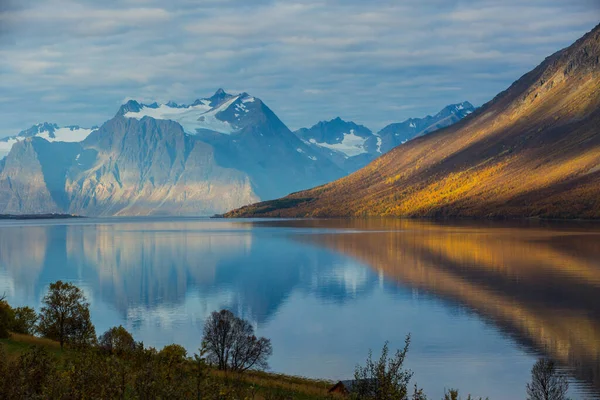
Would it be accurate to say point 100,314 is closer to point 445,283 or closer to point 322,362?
point 322,362

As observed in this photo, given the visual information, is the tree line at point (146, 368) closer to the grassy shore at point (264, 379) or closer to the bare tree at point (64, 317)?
the bare tree at point (64, 317)

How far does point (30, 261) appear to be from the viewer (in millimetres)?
146625

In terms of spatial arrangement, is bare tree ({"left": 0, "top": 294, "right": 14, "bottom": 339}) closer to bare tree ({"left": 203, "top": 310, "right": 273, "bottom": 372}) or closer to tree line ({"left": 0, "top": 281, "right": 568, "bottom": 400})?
tree line ({"left": 0, "top": 281, "right": 568, "bottom": 400})

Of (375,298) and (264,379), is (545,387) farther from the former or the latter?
(375,298)

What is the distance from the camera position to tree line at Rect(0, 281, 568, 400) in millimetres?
20422

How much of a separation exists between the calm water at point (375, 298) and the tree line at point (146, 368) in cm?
449

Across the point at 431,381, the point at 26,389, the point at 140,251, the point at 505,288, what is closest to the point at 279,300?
the point at 505,288

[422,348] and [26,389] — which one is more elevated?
[26,389]

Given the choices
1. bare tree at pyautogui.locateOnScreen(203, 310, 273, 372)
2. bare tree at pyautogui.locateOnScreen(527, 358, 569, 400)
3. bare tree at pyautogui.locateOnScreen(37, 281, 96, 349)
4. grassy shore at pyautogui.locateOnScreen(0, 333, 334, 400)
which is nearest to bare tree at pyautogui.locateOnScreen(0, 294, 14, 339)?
grassy shore at pyautogui.locateOnScreen(0, 333, 334, 400)

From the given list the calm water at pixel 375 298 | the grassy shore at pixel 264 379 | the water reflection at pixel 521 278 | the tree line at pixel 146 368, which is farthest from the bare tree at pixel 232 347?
the water reflection at pixel 521 278

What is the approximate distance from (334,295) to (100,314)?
104 ft

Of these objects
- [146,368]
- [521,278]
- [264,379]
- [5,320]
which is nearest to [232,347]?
[264,379]

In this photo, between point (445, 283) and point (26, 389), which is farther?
point (445, 283)

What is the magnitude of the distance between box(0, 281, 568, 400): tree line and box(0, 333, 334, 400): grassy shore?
1.87 feet
